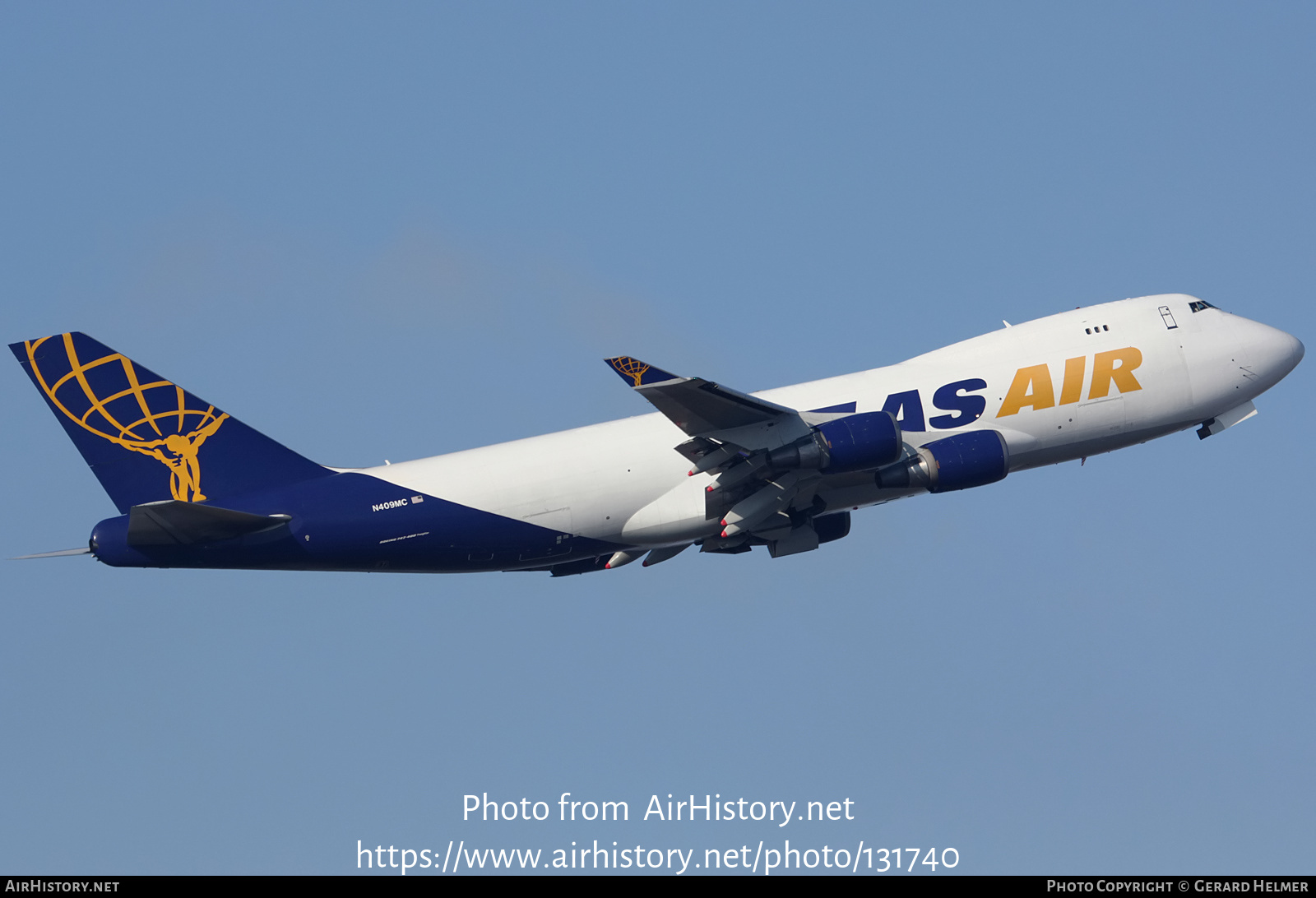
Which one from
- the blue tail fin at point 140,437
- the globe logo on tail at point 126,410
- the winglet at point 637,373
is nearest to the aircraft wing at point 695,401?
the winglet at point 637,373

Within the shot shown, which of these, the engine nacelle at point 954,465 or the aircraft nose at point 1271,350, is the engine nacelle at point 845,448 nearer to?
the engine nacelle at point 954,465

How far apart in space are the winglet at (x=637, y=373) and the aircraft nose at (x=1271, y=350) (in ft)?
65.5

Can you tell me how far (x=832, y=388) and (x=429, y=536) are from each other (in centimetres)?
1260

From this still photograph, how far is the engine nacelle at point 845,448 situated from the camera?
3941 cm

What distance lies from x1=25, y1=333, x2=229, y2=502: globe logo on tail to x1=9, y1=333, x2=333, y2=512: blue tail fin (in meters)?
0.02

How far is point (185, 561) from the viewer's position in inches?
1585

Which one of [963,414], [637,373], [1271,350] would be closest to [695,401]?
[637,373]

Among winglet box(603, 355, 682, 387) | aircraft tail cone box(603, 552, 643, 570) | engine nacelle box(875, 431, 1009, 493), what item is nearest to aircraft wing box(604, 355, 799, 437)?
winglet box(603, 355, 682, 387)

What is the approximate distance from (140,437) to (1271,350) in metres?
34.7

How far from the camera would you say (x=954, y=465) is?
134 ft
